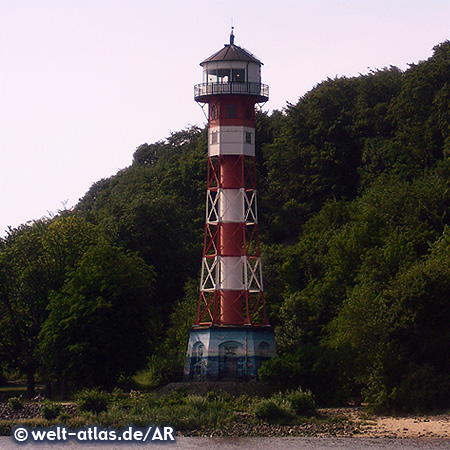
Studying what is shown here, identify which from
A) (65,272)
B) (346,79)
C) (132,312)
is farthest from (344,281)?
(346,79)

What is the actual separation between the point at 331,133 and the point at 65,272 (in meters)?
25.8

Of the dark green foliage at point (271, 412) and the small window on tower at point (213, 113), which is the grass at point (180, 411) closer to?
the dark green foliage at point (271, 412)

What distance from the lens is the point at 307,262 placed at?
80.6 metres

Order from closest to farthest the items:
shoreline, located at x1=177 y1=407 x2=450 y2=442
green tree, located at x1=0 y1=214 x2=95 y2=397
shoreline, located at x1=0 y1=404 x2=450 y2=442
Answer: shoreline, located at x1=177 y1=407 x2=450 y2=442
shoreline, located at x1=0 y1=404 x2=450 y2=442
green tree, located at x1=0 y1=214 x2=95 y2=397

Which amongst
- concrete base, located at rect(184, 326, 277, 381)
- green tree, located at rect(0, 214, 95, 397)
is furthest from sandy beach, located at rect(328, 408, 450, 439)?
green tree, located at rect(0, 214, 95, 397)

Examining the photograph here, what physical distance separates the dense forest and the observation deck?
11.0 m

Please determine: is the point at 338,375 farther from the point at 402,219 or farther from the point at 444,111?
the point at 444,111

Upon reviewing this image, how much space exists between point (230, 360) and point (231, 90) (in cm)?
1530

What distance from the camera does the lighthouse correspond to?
66.8 meters

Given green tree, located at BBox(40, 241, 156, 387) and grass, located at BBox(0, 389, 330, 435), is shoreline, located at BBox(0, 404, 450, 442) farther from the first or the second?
green tree, located at BBox(40, 241, 156, 387)

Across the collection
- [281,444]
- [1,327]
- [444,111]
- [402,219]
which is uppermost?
[444,111]

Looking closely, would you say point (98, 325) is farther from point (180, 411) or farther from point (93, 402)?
point (180, 411)

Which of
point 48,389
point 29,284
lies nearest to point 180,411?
point 48,389

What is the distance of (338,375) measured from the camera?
64625 mm
